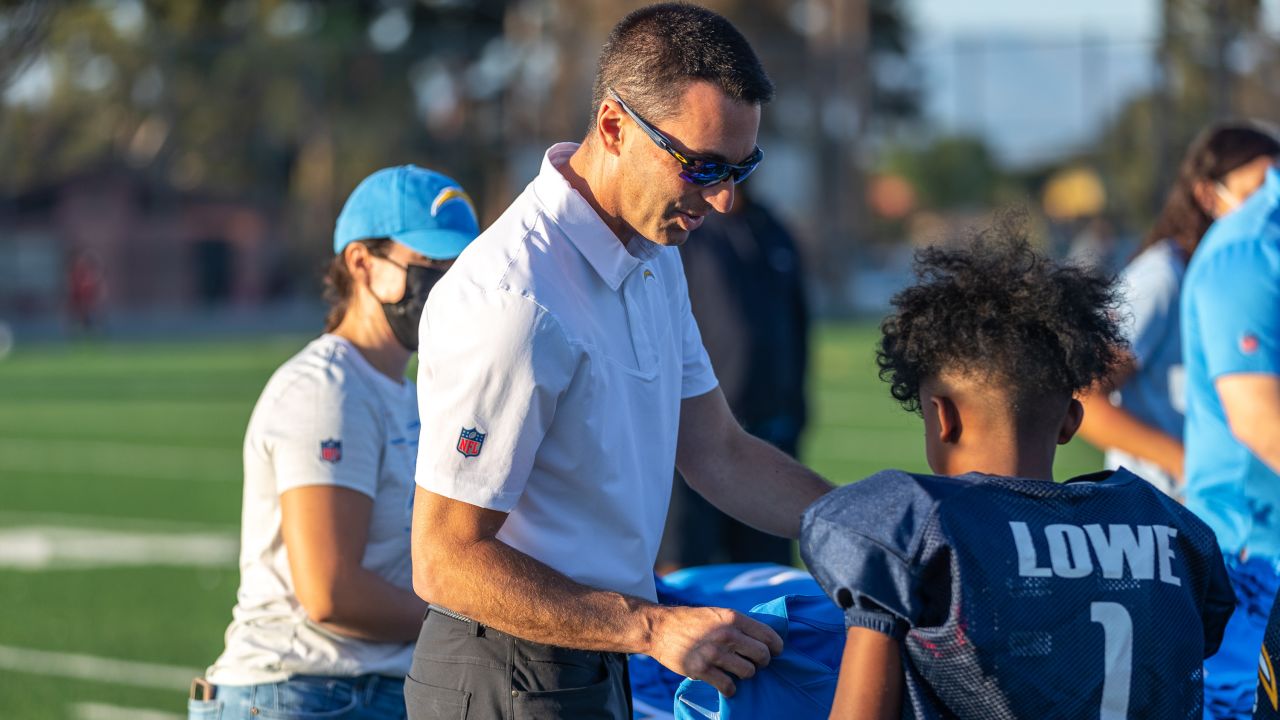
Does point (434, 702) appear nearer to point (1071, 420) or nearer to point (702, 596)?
point (702, 596)

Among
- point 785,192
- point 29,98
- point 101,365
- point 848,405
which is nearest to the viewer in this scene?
point 848,405

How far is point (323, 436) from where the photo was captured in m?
3.44

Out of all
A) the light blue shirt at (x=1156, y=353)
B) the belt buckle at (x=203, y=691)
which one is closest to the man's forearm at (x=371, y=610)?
the belt buckle at (x=203, y=691)

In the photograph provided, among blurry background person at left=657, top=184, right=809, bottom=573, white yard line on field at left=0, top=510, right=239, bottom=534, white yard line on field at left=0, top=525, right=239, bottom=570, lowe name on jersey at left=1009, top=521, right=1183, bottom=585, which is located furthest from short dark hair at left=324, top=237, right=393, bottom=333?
white yard line on field at left=0, top=510, right=239, bottom=534

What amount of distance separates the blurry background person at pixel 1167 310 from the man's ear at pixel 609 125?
258 cm

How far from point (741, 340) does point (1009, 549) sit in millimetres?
4863

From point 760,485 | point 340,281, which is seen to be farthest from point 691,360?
point 340,281

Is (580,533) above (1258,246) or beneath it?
beneath

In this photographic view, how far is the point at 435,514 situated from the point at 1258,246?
245cm

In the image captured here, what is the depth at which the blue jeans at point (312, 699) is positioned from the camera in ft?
11.6

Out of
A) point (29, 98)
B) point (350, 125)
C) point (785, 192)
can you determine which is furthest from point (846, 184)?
point (29, 98)

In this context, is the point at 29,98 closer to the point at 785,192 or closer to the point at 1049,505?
the point at 785,192

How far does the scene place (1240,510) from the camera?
160 inches

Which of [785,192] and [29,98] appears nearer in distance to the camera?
[785,192]
